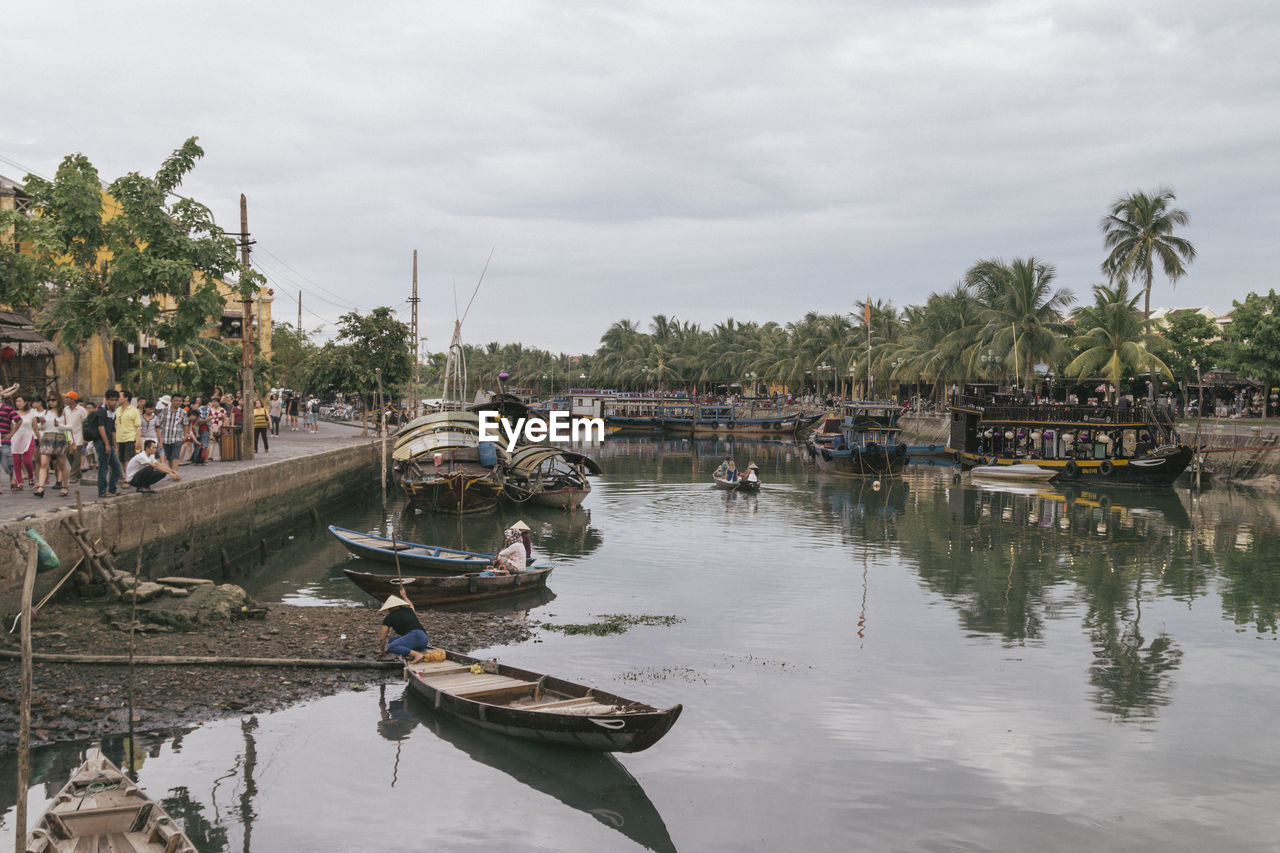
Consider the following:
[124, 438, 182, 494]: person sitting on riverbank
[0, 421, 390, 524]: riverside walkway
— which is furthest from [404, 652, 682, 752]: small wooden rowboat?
[124, 438, 182, 494]: person sitting on riverbank

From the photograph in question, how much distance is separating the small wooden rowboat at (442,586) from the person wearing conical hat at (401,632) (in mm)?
2923

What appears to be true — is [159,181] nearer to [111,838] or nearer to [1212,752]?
[111,838]

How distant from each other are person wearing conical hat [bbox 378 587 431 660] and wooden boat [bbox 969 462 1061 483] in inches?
1392

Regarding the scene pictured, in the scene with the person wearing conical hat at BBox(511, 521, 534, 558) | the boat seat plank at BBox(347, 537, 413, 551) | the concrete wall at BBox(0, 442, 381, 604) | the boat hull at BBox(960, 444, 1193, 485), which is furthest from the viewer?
the boat hull at BBox(960, 444, 1193, 485)

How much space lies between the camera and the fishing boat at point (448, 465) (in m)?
28.9

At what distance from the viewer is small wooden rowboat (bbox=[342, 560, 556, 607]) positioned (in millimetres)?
16188

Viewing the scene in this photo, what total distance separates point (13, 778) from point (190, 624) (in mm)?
4102

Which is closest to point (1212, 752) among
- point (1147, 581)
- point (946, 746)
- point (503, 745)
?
point (946, 746)

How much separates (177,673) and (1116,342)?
46.3m

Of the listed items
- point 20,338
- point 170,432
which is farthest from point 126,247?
point 170,432

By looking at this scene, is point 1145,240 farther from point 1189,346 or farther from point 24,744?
point 24,744

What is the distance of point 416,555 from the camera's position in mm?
18875

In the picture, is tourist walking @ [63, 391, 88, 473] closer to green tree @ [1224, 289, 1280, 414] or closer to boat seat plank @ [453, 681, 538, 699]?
boat seat plank @ [453, 681, 538, 699]

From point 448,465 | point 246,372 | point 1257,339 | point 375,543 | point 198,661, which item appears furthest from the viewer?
point 1257,339
